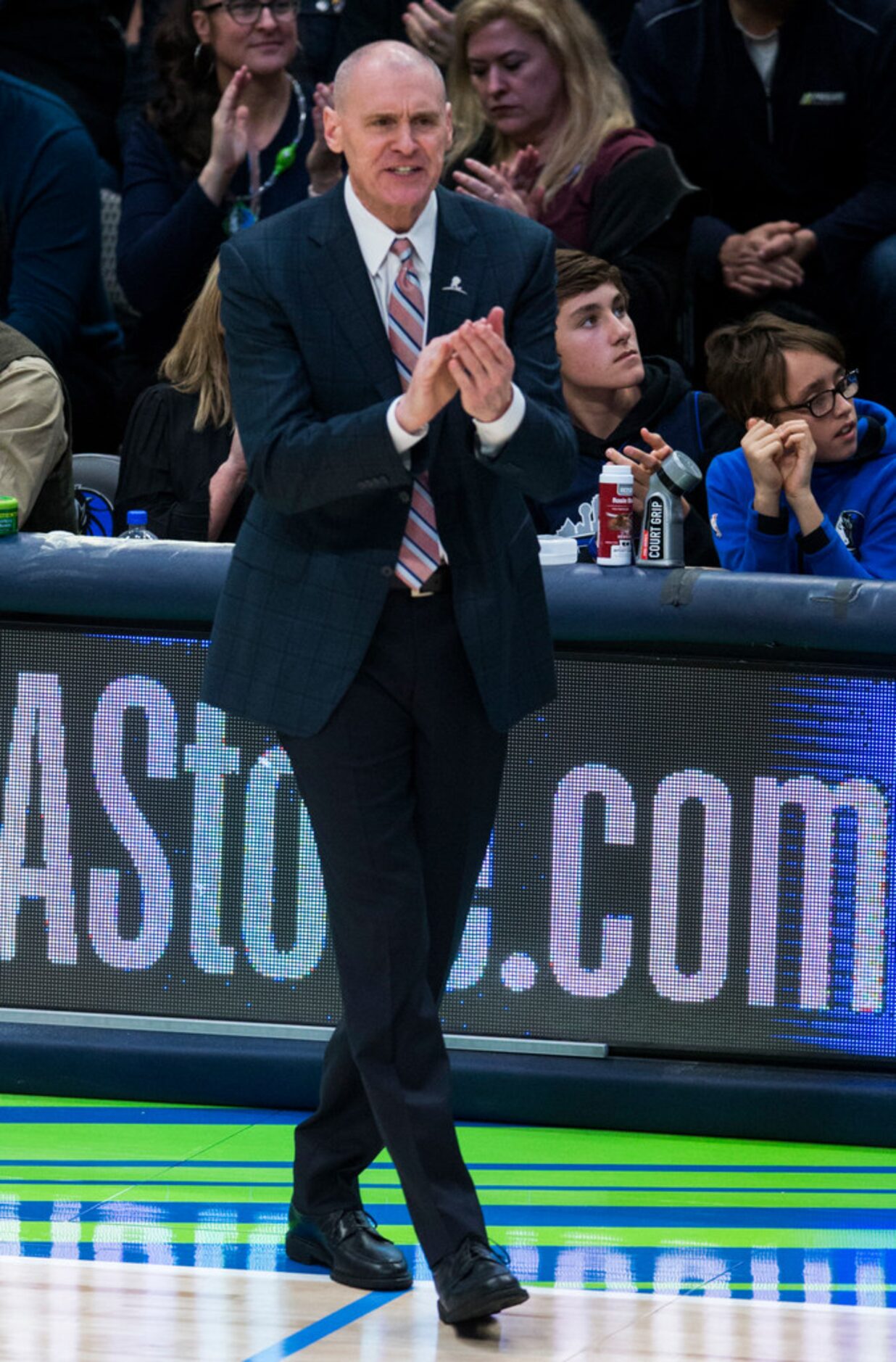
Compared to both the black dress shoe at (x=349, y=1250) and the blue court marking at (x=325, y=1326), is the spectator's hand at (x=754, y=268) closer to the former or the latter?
the black dress shoe at (x=349, y=1250)

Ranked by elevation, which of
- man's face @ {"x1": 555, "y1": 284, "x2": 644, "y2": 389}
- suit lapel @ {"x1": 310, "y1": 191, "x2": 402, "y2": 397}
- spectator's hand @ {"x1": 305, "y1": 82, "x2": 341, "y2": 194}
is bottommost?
suit lapel @ {"x1": 310, "y1": 191, "x2": 402, "y2": 397}

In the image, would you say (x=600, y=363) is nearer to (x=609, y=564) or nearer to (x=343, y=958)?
(x=609, y=564)

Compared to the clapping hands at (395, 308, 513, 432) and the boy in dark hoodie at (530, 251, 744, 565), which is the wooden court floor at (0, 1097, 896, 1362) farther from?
the boy in dark hoodie at (530, 251, 744, 565)

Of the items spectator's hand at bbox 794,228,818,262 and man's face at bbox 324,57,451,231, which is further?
spectator's hand at bbox 794,228,818,262

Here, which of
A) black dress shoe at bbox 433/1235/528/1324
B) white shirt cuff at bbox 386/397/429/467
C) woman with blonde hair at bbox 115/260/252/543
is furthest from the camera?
woman with blonde hair at bbox 115/260/252/543

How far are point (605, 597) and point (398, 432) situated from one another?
3.99 feet

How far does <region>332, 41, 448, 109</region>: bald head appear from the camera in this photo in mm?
3377

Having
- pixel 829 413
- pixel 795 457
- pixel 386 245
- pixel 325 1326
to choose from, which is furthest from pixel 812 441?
pixel 325 1326

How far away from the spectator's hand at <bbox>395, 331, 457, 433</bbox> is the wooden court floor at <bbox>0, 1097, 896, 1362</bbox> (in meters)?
1.41

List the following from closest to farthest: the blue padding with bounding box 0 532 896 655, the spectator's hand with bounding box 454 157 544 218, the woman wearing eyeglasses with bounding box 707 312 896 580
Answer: the blue padding with bounding box 0 532 896 655, the woman wearing eyeglasses with bounding box 707 312 896 580, the spectator's hand with bounding box 454 157 544 218

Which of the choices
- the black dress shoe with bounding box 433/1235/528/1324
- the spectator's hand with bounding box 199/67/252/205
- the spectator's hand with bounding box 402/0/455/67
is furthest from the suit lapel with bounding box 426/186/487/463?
the spectator's hand with bounding box 402/0/455/67

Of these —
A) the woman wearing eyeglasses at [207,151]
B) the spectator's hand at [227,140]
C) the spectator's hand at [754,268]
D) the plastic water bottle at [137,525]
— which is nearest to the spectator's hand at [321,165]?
the woman wearing eyeglasses at [207,151]

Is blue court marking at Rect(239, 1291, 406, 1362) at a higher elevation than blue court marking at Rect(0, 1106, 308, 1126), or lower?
lower

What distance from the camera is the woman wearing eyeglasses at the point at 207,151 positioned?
6.66 metres
